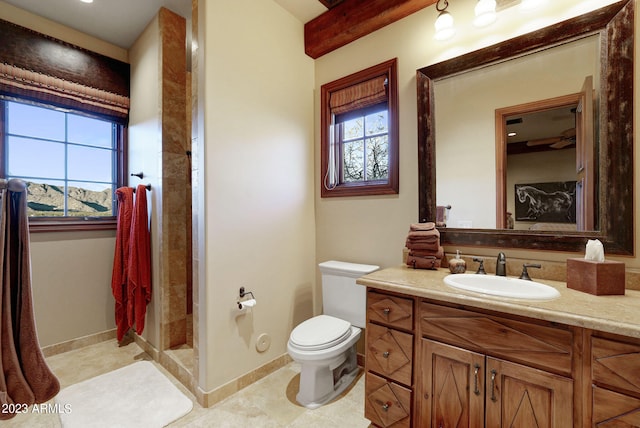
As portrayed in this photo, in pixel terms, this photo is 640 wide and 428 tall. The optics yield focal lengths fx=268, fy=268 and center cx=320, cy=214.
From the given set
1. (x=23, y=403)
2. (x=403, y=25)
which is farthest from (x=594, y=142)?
(x=23, y=403)

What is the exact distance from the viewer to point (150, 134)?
2.38 metres

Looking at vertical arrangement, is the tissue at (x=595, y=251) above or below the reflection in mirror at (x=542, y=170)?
below

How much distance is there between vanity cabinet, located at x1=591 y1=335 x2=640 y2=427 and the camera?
2.86 ft

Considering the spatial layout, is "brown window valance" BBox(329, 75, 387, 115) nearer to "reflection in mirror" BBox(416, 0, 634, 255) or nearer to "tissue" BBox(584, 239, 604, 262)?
"reflection in mirror" BBox(416, 0, 634, 255)

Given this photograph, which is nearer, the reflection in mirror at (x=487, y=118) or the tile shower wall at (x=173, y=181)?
the reflection in mirror at (x=487, y=118)

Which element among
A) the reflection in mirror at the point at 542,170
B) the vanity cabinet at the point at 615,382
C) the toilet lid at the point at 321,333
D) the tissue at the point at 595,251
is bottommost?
the toilet lid at the point at 321,333

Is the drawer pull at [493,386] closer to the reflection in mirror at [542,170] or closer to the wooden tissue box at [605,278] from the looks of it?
the wooden tissue box at [605,278]

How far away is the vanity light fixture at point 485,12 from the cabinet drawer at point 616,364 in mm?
1672

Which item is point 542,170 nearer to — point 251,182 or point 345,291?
point 345,291

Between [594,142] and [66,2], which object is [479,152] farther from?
[66,2]

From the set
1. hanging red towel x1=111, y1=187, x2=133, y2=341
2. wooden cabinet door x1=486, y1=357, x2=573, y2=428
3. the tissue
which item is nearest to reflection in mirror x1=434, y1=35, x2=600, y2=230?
the tissue

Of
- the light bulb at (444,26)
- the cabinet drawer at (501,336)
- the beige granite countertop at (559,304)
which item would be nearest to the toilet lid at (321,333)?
the beige granite countertop at (559,304)

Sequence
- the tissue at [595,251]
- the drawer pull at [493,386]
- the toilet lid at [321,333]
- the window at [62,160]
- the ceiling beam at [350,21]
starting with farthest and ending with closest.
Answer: the window at [62,160] < the ceiling beam at [350,21] < the toilet lid at [321,333] < the tissue at [595,251] < the drawer pull at [493,386]

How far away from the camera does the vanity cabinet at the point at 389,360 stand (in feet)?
4.41
